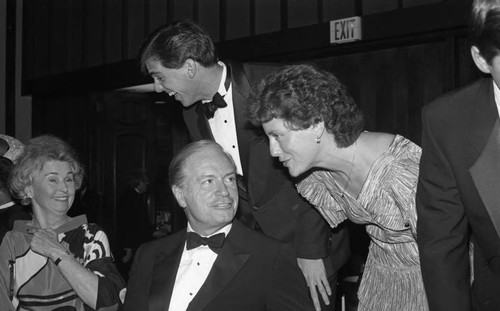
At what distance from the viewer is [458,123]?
2.02m

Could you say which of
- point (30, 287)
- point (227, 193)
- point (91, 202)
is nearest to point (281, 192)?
point (227, 193)

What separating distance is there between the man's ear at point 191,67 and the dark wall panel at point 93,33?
430cm

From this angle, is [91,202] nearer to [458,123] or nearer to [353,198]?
[353,198]

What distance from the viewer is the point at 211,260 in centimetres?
278

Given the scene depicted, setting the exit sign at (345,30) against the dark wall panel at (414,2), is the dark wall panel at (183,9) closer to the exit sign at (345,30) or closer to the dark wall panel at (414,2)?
the exit sign at (345,30)

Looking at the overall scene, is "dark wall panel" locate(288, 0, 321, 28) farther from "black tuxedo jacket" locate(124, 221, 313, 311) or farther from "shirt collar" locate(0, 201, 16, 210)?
"black tuxedo jacket" locate(124, 221, 313, 311)

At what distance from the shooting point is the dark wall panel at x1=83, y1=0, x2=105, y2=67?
7457 mm

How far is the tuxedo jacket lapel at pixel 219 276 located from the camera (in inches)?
104

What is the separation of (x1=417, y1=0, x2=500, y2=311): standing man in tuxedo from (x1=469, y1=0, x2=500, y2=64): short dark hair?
145 millimetres

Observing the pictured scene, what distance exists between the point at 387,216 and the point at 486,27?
92cm

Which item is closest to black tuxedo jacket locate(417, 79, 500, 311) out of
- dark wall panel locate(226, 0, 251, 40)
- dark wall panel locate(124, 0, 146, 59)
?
dark wall panel locate(226, 0, 251, 40)

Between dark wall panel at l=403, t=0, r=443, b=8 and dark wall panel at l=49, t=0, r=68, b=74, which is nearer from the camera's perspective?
dark wall panel at l=403, t=0, r=443, b=8

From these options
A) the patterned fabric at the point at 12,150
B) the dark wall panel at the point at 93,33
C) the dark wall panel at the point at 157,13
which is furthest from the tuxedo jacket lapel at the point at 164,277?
the dark wall panel at the point at 93,33

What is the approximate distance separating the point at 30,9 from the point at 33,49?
1.51 ft
